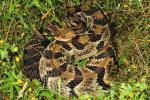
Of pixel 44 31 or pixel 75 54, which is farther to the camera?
pixel 44 31

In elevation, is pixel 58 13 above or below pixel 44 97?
above

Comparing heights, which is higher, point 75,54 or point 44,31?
point 44,31

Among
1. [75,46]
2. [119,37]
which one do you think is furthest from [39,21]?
[119,37]

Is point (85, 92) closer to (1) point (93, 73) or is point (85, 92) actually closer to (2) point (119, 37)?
(1) point (93, 73)
